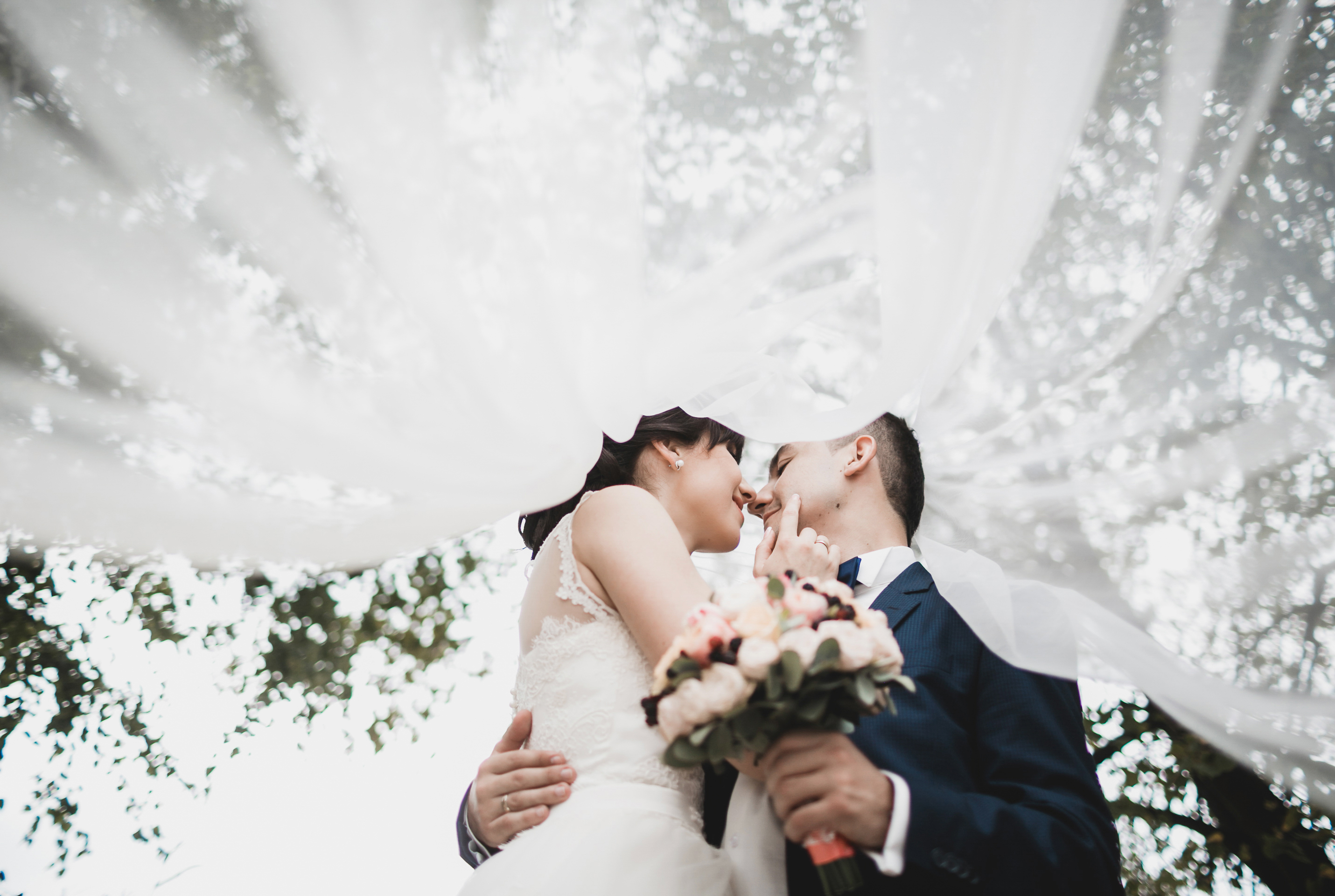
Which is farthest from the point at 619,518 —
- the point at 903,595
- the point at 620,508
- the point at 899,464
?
the point at 899,464

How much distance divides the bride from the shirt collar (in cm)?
15

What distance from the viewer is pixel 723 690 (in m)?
1.35

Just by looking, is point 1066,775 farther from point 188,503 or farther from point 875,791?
point 188,503

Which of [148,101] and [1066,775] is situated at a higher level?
[148,101]

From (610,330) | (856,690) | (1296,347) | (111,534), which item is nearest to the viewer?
(856,690)

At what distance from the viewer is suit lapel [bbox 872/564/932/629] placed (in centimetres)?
210

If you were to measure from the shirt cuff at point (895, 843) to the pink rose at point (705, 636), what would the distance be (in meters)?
0.43

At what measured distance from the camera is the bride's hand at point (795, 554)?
7.11ft

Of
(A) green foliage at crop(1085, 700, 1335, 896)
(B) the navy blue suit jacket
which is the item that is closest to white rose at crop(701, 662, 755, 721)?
(B) the navy blue suit jacket

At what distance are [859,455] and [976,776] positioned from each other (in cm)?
106

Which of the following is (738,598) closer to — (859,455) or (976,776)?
(976,776)

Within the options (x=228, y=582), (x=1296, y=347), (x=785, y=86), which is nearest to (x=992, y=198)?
(x=785, y=86)

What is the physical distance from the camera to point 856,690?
4.56 ft

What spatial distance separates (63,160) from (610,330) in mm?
1290
